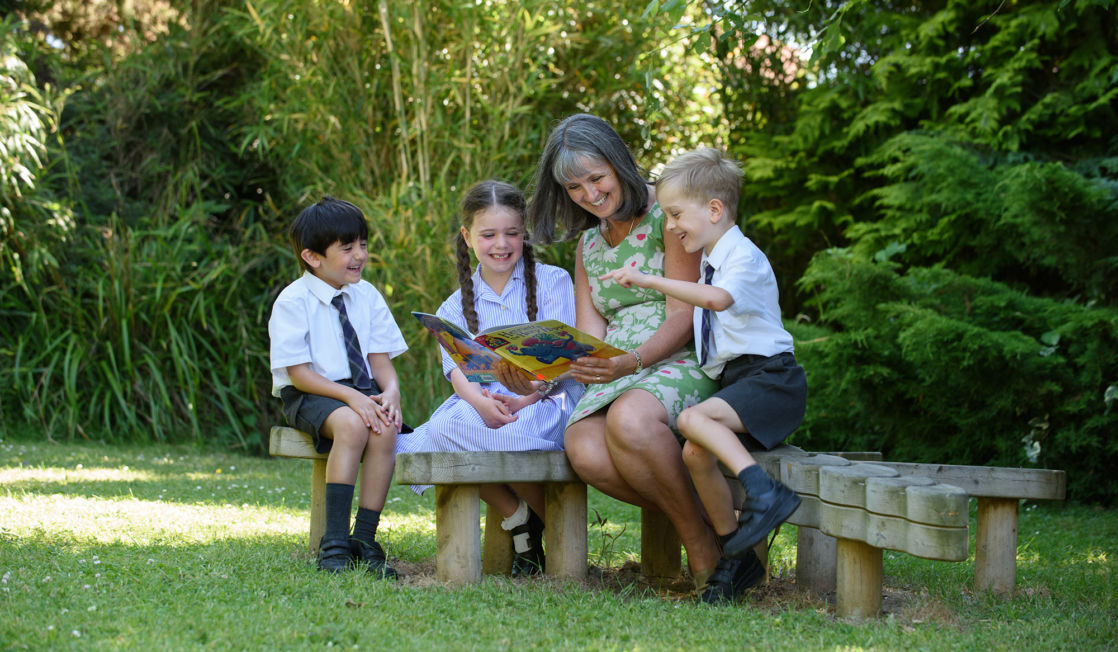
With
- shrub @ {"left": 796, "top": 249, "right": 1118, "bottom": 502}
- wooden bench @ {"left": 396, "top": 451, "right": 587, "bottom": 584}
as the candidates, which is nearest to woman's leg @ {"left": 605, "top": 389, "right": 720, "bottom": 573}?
wooden bench @ {"left": 396, "top": 451, "right": 587, "bottom": 584}

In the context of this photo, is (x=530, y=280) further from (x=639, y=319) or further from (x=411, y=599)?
(x=411, y=599)

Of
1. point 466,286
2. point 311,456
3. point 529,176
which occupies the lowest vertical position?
point 311,456

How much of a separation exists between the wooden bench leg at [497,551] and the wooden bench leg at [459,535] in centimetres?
29

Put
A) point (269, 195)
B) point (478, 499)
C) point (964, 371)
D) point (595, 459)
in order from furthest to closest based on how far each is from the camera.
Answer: point (269, 195)
point (964, 371)
point (478, 499)
point (595, 459)

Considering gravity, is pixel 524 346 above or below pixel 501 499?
above

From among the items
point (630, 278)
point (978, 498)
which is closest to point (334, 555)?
point (630, 278)

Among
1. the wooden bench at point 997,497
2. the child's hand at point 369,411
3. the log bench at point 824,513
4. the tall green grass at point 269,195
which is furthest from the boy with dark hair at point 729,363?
the tall green grass at point 269,195

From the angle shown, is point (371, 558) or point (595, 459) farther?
point (371, 558)

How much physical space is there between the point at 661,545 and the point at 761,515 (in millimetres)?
635

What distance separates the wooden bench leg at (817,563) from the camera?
279 cm

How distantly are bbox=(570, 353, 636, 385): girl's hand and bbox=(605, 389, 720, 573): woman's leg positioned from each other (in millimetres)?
69

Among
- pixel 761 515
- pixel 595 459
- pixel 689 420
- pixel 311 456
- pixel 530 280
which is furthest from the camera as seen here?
pixel 530 280

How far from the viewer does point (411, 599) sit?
2498mm

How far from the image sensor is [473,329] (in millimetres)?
3086
